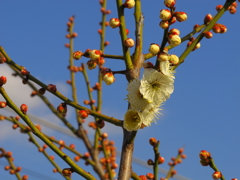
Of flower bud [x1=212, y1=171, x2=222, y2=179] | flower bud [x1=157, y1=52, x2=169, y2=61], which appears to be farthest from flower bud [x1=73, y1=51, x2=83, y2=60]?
flower bud [x1=212, y1=171, x2=222, y2=179]

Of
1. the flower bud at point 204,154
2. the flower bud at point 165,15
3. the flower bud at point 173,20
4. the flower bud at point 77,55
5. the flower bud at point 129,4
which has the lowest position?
the flower bud at point 204,154

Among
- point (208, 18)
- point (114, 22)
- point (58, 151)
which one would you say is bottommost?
point (58, 151)

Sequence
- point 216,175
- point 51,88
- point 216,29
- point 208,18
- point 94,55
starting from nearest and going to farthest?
point 51,88 → point 94,55 → point 216,175 → point 216,29 → point 208,18

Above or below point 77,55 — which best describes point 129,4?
above

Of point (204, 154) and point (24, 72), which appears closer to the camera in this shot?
point (24, 72)

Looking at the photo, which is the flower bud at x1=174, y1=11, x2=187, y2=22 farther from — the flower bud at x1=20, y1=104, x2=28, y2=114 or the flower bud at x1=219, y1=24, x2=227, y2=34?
the flower bud at x1=20, y1=104, x2=28, y2=114

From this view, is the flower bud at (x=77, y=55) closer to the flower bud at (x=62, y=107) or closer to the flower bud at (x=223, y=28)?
the flower bud at (x=62, y=107)

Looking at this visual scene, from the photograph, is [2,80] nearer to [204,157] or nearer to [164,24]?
[164,24]

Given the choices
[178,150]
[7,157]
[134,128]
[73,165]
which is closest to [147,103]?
[134,128]

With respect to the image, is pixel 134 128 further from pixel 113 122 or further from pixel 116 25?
pixel 116 25

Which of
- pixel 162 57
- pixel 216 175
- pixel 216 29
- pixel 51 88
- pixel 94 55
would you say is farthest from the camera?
pixel 216 29

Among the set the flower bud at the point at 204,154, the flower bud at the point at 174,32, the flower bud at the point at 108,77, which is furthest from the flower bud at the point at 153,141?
the flower bud at the point at 174,32

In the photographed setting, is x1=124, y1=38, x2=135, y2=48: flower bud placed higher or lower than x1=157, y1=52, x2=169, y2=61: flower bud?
higher

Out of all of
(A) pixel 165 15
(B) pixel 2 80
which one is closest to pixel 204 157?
(A) pixel 165 15
